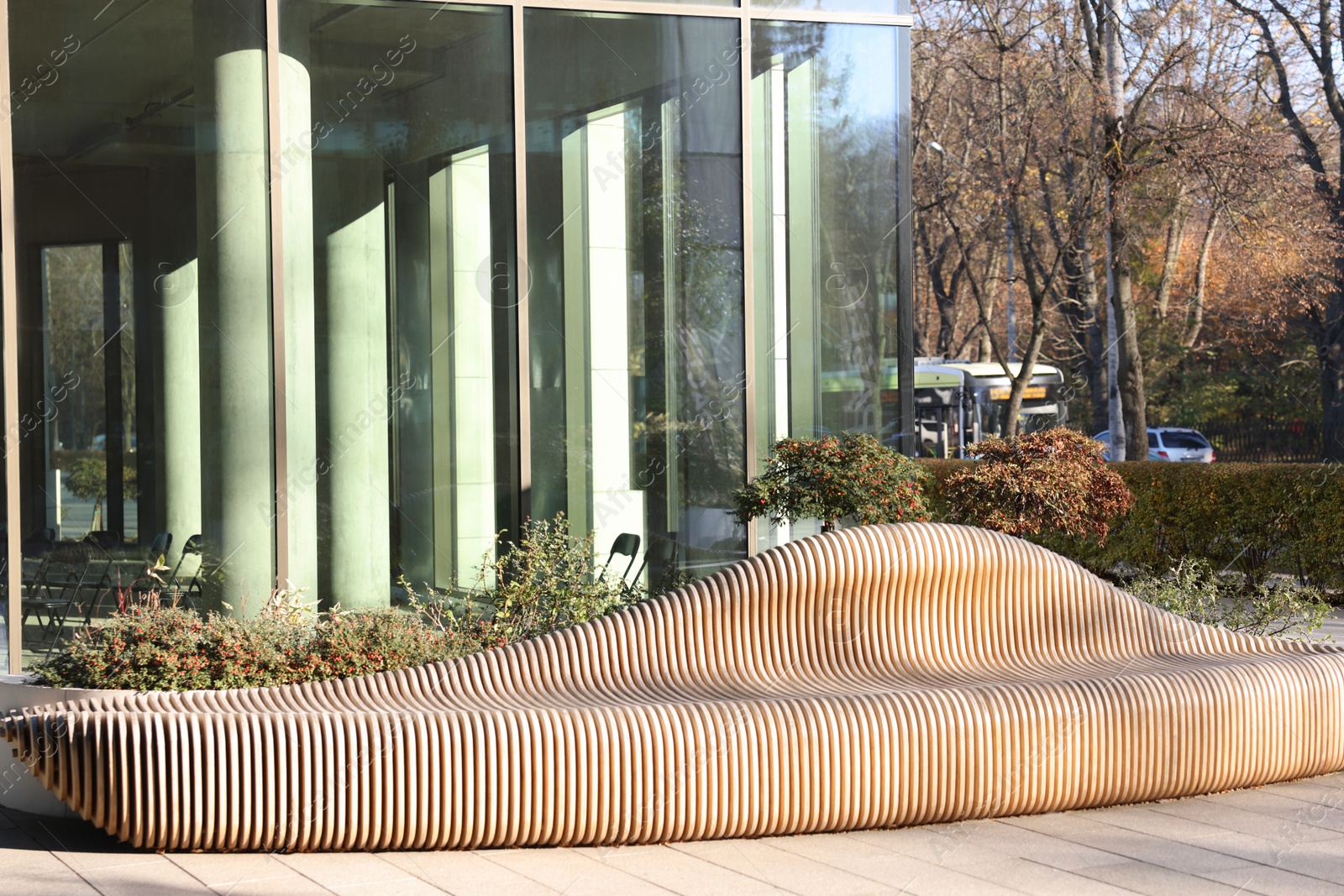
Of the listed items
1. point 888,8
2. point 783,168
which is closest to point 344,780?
point 783,168

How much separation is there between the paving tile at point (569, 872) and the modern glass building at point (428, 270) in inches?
140

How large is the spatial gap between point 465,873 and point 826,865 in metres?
1.27

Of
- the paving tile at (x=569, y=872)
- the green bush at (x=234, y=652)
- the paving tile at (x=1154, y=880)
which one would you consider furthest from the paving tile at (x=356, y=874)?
the paving tile at (x=1154, y=880)

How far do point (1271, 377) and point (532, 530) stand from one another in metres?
29.8

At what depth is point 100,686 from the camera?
18.9ft

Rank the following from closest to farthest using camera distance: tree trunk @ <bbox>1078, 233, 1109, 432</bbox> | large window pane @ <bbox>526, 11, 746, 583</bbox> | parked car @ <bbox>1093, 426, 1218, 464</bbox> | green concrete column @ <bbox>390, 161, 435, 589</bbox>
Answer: green concrete column @ <bbox>390, 161, 435, 589</bbox> < large window pane @ <bbox>526, 11, 746, 583</bbox> < tree trunk @ <bbox>1078, 233, 1109, 432</bbox> < parked car @ <bbox>1093, 426, 1218, 464</bbox>

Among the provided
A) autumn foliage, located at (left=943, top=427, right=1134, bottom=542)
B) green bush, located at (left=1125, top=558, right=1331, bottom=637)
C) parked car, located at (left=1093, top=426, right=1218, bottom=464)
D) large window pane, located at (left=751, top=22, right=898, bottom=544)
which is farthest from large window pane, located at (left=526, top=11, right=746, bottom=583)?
parked car, located at (left=1093, top=426, right=1218, bottom=464)

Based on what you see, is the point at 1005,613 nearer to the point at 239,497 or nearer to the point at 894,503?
the point at 894,503

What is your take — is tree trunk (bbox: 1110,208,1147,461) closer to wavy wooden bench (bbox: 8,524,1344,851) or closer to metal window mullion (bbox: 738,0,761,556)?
metal window mullion (bbox: 738,0,761,556)

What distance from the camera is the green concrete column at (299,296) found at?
792cm

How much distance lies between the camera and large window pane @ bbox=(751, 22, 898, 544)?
8.96 m

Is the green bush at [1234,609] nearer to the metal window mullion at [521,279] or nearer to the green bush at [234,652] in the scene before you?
the metal window mullion at [521,279]

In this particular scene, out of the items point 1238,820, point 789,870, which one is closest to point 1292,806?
point 1238,820

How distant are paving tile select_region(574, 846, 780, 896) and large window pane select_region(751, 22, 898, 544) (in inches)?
173
